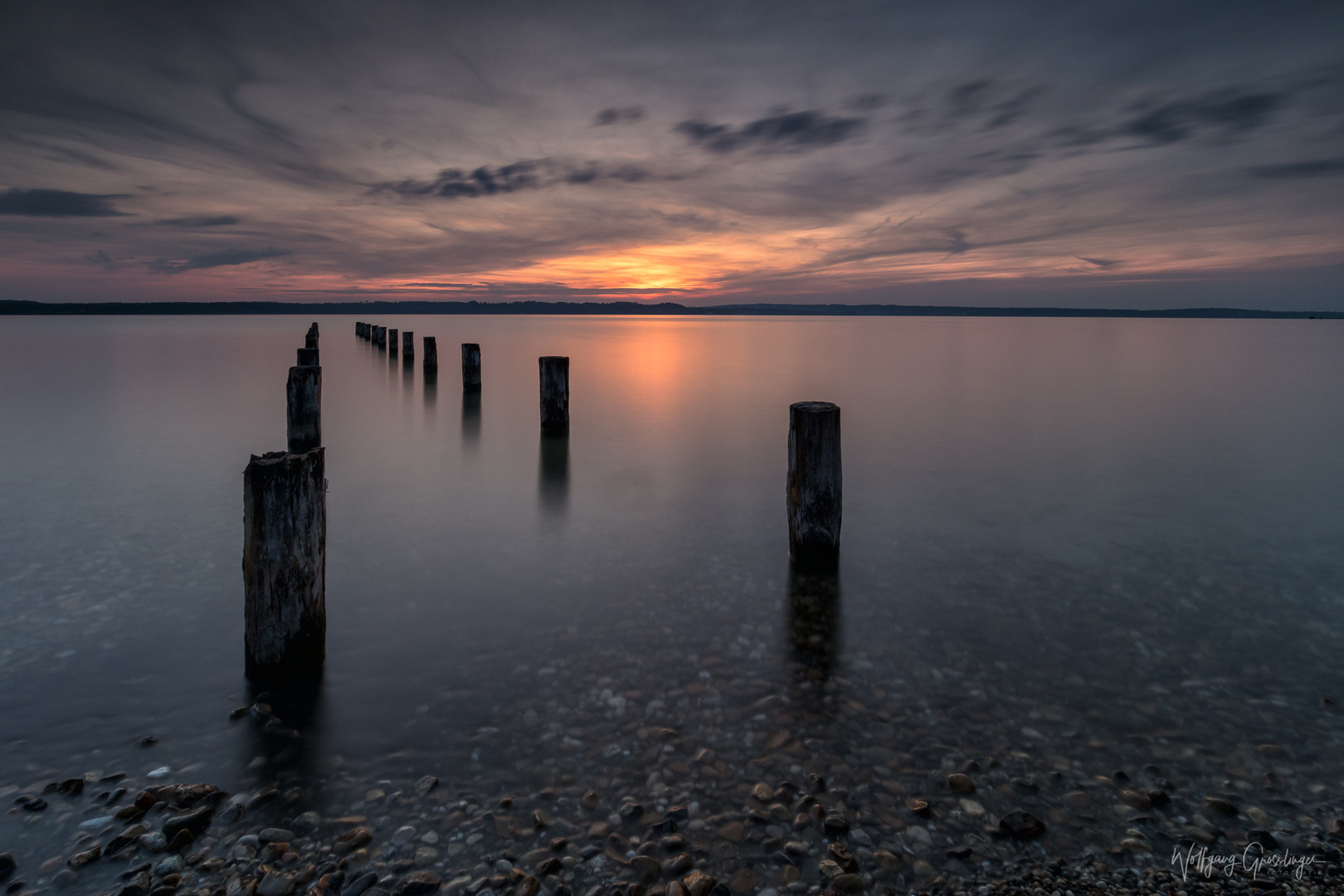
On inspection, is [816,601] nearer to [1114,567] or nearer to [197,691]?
[1114,567]

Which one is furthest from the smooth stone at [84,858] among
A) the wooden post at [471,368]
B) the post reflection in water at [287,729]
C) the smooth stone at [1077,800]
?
the wooden post at [471,368]

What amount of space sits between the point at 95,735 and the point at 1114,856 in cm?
563

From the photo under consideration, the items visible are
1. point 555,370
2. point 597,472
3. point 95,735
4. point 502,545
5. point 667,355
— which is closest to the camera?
point 95,735

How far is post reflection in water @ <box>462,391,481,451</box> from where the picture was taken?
14.6 m

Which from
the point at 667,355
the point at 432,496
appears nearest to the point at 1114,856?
the point at 432,496

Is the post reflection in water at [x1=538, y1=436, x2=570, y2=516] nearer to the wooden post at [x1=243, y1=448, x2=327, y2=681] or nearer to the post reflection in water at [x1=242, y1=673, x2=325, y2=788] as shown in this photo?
the wooden post at [x1=243, y1=448, x2=327, y2=681]

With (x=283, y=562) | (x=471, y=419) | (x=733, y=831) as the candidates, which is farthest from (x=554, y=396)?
(x=733, y=831)

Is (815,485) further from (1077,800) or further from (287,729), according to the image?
(287,729)

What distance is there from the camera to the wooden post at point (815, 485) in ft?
22.1

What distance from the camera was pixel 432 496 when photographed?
10.0m

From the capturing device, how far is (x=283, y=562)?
4.55m

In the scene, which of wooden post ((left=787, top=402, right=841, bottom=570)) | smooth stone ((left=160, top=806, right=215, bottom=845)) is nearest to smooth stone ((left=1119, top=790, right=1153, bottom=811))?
wooden post ((left=787, top=402, right=841, bottom=570))

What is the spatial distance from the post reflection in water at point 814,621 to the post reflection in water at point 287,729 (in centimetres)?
317

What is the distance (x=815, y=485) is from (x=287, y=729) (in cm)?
487
